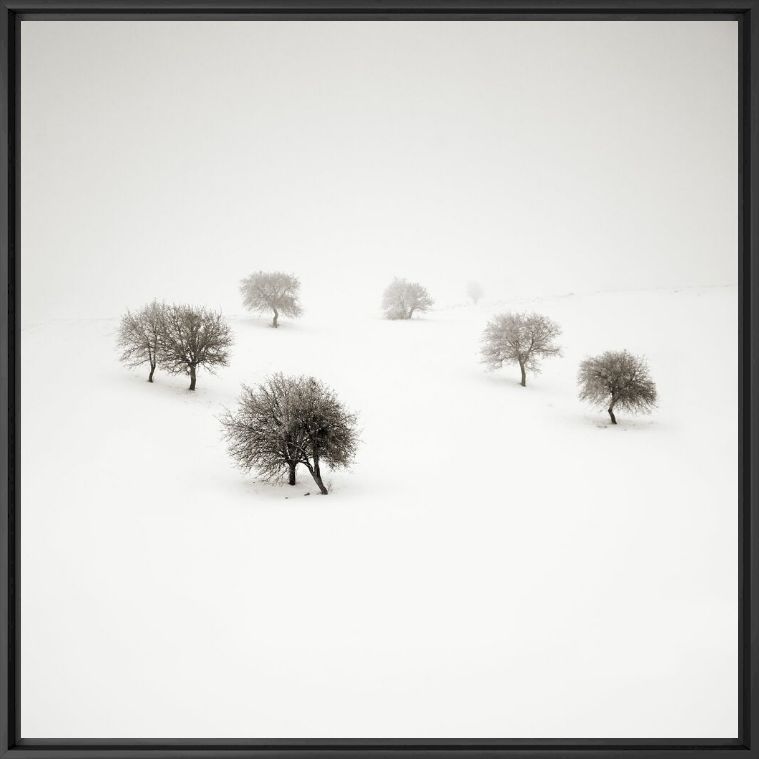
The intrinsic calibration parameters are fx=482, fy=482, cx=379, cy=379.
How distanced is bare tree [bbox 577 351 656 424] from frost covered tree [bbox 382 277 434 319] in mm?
1243

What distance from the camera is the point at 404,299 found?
3.42 metres

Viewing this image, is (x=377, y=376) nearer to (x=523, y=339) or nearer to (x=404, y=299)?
(x=404, y=299)

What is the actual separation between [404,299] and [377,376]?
58cm

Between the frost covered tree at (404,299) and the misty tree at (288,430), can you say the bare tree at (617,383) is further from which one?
the misty tree at (288,430)

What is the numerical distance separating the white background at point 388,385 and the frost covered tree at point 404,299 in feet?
0.33

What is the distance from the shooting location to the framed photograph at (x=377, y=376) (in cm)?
276

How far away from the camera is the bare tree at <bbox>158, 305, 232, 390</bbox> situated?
10.5 ft

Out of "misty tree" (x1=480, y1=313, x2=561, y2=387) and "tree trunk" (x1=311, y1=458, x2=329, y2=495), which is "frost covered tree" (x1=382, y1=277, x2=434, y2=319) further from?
"tree trunk" (x1=311, y1=458, x2=329, y2=495)

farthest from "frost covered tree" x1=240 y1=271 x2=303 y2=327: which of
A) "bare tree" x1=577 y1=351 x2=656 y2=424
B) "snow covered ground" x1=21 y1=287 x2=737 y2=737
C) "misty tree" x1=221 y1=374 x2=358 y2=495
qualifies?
"bare tree" x1=577 y1=351 x2=656 y2=424

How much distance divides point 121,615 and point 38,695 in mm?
536

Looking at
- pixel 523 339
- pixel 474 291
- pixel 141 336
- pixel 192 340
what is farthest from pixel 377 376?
pixel 141 336

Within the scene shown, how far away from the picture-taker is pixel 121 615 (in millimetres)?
2863

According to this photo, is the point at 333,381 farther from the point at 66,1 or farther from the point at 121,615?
the point at 66,1

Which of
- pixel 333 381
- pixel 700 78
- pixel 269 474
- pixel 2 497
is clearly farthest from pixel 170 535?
pixel 700 78
